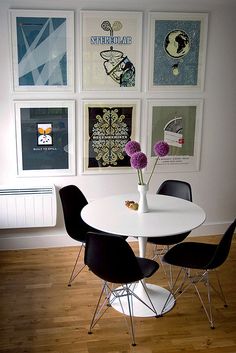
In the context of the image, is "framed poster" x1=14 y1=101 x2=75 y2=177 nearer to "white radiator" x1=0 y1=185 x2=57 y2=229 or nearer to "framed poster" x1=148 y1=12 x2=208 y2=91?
"white radiator" x1=0 y1=185 x2=57 y2=229

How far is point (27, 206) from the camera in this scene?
14.7 feet

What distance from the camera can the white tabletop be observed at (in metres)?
3.12

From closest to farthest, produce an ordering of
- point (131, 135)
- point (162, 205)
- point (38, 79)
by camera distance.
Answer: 1. point (162, 205)
2. point (38, 79)
3. point (131, 135)

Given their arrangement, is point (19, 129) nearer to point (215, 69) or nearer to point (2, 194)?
point (2, 194)

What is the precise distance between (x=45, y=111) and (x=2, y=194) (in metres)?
0.96

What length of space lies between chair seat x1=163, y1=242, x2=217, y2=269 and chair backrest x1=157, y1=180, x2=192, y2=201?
597 mm

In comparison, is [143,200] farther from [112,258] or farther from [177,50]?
[177,50]

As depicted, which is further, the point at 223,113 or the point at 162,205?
the point at 223,113

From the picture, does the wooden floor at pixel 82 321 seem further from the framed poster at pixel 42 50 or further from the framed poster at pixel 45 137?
the framed poster at pixel 42 50

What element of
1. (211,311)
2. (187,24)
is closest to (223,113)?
(187,24)

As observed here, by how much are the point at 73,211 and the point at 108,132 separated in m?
1.12

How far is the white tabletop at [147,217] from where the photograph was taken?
123 inches

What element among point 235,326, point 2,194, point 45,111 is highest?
point 45,111

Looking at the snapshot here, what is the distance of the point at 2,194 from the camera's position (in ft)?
→ 14.6
